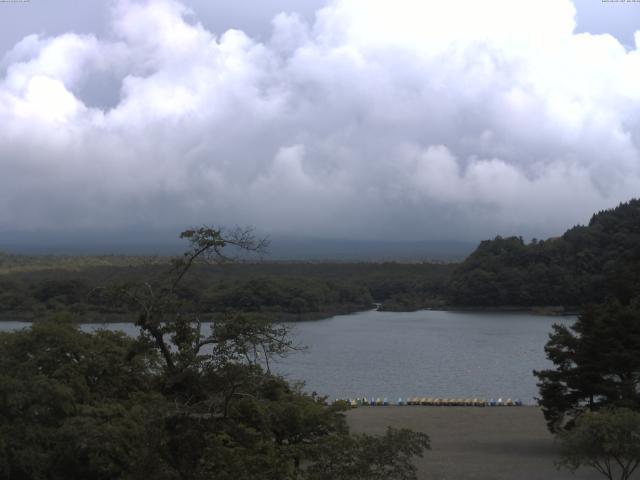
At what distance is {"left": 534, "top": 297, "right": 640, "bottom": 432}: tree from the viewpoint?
20.7m

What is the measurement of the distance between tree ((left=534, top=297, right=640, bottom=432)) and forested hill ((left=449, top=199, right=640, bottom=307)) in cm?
6512

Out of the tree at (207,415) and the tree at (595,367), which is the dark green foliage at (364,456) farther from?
the tree at (595,367)

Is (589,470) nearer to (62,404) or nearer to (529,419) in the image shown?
(529,419)

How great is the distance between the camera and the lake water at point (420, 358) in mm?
38531

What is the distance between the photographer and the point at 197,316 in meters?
9.91

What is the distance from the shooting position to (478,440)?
79.9ft

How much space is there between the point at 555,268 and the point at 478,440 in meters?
69.3

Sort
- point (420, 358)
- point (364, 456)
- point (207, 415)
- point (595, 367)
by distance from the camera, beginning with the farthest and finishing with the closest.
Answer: point (420, 358), point (595, 367), point (364, 456), point (207, 415)

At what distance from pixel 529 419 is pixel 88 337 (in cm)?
1699

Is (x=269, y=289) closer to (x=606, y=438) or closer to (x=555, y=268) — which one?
(x=555, y=268)

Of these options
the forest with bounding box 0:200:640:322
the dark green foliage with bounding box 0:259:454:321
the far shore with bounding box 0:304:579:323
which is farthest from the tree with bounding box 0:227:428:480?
the forest with bounding box 0:200:640:322

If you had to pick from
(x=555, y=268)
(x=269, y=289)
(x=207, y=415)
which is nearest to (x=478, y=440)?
(x=207, y=415)

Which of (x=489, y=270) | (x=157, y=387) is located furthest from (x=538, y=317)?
(x=157, y=387)

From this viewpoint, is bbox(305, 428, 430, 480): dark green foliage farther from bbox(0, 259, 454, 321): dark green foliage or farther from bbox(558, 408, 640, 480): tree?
bbox(0, 259, 454, 321): dark green foliage
